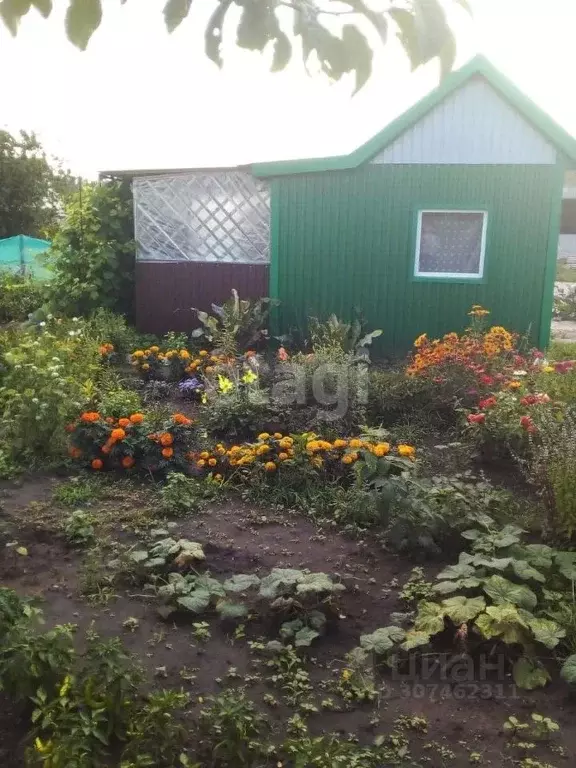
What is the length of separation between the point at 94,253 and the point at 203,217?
5.00ft

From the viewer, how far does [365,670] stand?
8.88 ft

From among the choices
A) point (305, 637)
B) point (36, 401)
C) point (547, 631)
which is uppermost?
point (36, 401)

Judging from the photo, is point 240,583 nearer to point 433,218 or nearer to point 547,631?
point 547,631

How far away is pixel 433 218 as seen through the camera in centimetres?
852

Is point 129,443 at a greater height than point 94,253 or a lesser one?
lesser

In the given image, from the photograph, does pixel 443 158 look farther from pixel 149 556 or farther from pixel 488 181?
pixel 149 556

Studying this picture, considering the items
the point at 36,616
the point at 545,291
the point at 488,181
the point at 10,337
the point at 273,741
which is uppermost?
the point at 488,181

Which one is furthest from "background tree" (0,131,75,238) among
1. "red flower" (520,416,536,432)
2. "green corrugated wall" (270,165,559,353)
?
"red flower" (520,416,536,432)

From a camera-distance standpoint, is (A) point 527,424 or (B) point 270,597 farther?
(A) point 527,424

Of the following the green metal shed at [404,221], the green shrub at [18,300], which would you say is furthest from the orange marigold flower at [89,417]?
the green shrub at [18,300]

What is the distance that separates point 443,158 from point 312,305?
2.34 meters

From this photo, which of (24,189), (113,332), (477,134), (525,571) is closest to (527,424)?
(525,571)

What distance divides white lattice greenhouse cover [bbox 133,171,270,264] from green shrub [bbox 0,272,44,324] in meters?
2.75

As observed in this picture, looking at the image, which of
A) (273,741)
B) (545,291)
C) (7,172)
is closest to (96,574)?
(273,741)
